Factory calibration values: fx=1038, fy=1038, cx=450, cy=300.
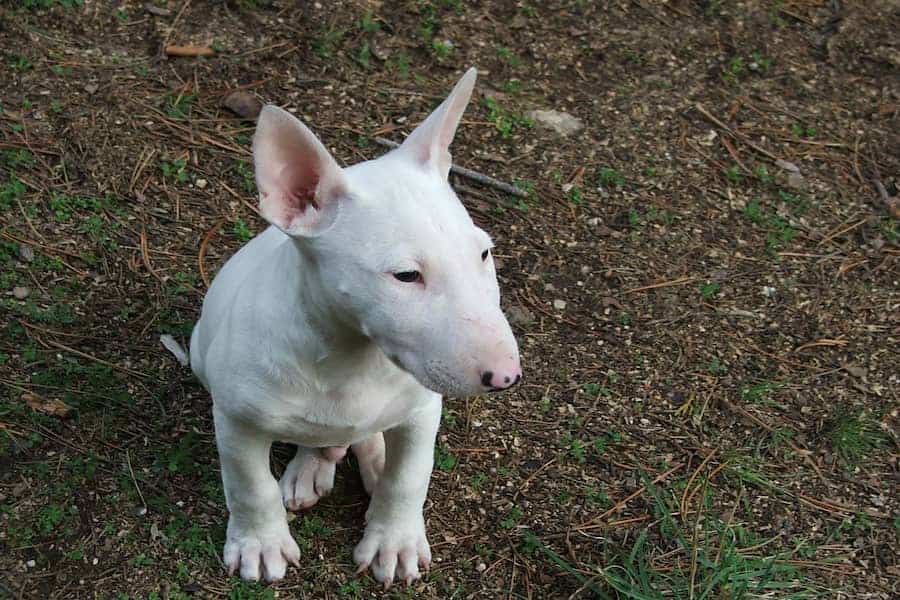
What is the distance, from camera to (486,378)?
2.34 meters

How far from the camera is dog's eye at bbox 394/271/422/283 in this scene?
7.95ft

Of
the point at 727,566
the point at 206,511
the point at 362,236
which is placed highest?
the point at 362,236

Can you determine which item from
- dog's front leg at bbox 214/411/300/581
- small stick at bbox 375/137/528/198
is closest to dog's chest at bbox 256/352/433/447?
dog's front leg at bbox 214/411/300/581

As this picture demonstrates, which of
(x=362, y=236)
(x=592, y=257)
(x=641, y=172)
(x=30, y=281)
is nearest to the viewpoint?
(x=362, y=236)

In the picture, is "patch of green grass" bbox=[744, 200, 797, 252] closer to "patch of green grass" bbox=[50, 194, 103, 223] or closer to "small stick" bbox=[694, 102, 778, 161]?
"small stick" bbox=[694, 102, 778, 161]


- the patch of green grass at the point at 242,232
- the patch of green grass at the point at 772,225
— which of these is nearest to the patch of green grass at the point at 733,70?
the patch of green grass at the point at 772,225

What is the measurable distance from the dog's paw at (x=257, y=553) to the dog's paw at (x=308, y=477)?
0.16 meters

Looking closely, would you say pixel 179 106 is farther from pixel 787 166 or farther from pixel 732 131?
pixel 787 166

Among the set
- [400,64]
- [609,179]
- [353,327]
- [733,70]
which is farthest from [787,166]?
[353,327]

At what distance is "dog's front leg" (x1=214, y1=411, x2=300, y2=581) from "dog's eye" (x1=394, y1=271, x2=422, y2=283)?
0.89 metres

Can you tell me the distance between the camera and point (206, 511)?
3.65 metres

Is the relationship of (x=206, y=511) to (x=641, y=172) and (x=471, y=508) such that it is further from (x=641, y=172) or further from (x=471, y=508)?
(x=641, y=172)

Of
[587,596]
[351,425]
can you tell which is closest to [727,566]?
[587,596]

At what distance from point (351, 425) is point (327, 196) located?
698 mm
